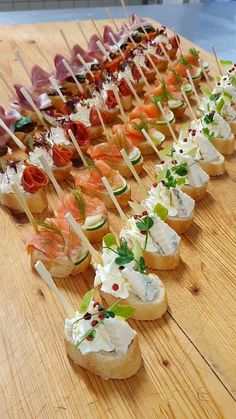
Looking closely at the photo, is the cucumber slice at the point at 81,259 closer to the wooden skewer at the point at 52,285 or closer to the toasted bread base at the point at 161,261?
the toasted bread base at the point at 161,261

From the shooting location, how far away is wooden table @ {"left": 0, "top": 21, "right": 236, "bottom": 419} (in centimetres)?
182

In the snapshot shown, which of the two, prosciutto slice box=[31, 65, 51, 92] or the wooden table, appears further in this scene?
prosciutto slice box=[31, 65, 51, 92]

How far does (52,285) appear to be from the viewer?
5.99ft

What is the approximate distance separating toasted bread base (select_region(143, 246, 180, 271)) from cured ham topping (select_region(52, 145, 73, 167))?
829 mm

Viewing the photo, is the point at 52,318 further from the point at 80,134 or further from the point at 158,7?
the point at 158,7

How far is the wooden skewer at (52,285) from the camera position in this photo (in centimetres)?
177

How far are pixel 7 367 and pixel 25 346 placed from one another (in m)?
0.11

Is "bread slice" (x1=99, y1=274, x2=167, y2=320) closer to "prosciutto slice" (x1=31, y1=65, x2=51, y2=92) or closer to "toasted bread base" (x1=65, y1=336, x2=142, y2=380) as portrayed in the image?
"toasted bread base" (x1=65, y1=336, x2=142, y2=380)

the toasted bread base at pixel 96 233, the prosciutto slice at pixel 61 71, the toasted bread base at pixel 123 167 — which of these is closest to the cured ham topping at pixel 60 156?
the toasted bread base at pixel 123 167

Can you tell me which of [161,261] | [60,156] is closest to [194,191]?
[161,261]

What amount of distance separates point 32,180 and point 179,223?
73 centimetres

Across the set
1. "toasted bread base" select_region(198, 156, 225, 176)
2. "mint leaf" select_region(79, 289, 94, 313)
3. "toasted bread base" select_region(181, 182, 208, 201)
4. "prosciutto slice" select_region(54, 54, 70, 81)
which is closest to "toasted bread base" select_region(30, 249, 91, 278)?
"mint leaf" select_region(79, 289, 94, 313)

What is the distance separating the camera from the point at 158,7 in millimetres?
5305

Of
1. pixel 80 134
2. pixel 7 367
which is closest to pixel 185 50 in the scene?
pixel 80 134
